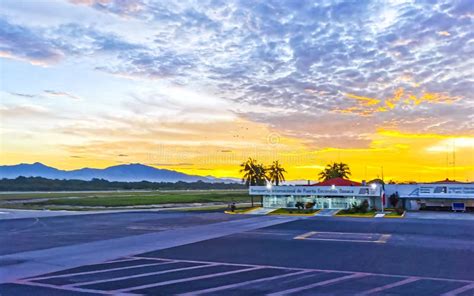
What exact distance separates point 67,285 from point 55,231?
→ 23764 mm

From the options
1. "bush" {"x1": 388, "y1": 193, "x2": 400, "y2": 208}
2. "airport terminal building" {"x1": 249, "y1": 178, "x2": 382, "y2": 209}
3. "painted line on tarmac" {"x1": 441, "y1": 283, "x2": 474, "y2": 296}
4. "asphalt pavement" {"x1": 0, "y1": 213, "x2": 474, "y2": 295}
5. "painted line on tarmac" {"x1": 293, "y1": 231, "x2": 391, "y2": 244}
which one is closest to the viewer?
"painted line on tarmac" {"x1": 441, "y1": 283, "x2": 474, "y2": 296}

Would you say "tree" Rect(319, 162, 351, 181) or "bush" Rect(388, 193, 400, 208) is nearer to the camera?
"bush" Rect(388, 193, 400, 208)

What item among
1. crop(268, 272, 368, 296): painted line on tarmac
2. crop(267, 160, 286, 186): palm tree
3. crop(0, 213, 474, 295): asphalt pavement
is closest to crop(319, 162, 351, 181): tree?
crop(267, 160, 286, 186): palm tree

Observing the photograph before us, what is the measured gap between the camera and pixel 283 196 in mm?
69938

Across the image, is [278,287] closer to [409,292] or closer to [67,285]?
[409,292]

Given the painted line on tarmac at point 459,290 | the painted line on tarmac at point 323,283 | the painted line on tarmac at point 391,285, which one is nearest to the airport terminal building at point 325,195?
the painted line on tarmac at point 323,283

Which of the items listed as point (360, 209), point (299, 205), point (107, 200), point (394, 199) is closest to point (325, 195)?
point (299, 205)

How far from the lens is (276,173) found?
100312 mm

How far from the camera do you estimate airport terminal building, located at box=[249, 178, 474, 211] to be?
209 feet

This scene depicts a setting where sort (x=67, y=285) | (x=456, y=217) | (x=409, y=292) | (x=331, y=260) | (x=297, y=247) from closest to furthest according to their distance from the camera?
(x=409, y=292) → (x=67, y=285) → (x=331, y=260) → (x=297, y=247) → (x=456, y=217)

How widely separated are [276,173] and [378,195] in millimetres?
37429

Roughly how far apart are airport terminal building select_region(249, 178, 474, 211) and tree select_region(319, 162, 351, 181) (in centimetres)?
3222

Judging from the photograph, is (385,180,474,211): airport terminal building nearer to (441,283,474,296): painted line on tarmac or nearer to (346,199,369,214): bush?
(346,199,369,214): bush

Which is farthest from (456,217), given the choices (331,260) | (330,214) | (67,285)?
(67,285)
